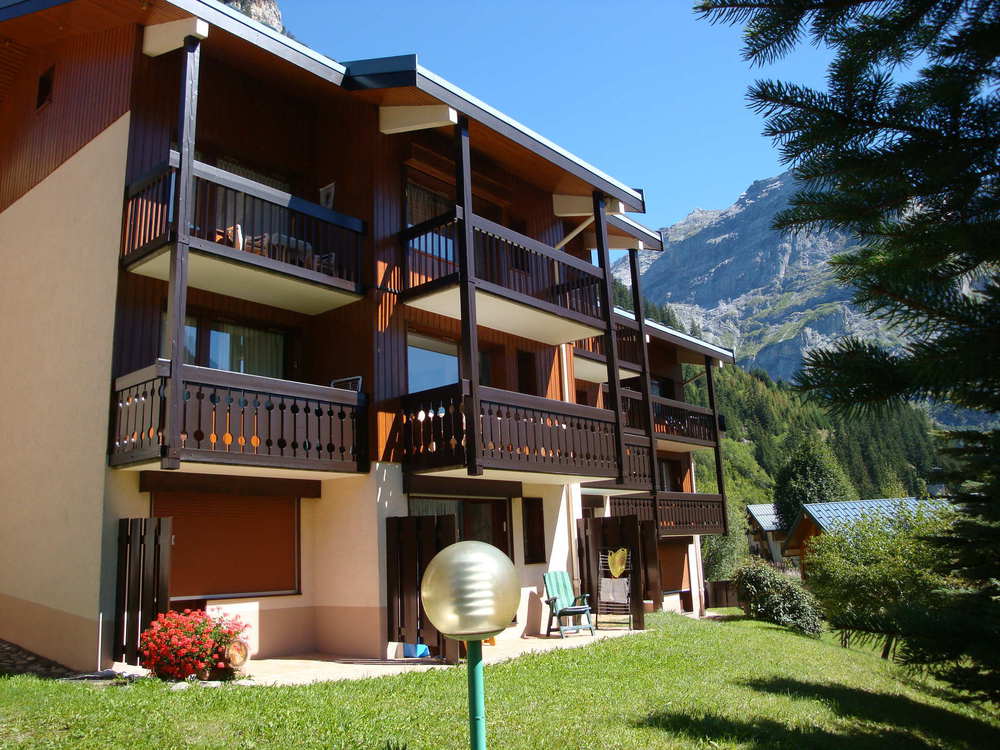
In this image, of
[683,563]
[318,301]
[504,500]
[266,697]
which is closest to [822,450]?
[683,563]

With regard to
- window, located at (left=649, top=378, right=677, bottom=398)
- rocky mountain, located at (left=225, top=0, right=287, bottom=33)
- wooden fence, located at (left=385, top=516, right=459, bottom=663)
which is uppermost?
rocky mountain, located at (left=225, top=0, right=287, bottom=33)

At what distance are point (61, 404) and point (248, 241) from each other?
3467 millimetres

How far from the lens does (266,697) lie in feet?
25.3

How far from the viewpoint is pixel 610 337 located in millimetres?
14758

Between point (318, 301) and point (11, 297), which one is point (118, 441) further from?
point (11, 297)

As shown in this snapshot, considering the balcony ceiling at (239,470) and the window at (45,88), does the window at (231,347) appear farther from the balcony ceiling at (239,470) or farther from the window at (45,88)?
the window at (45,88)

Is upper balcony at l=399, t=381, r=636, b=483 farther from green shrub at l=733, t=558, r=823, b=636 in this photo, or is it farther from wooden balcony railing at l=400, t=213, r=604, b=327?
green shrub at l=733, t=558, r=823, b=636

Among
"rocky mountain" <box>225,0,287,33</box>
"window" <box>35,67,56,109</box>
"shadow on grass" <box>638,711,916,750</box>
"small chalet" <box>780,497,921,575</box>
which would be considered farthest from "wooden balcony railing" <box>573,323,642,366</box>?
"rocky mountain" <box>225,0,287,33</box>

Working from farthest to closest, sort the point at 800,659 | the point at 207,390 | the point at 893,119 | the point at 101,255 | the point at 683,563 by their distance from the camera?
the point at 683,563
the point at 800,659
the point at 101,255
the point at 207,390
the point at 893,119

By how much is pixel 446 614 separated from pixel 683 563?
21.2 metres

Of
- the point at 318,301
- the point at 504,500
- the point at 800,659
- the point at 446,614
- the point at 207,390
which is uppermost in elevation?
the point at 318,301

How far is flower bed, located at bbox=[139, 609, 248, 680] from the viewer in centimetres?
889

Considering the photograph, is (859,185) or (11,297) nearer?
(859,185)

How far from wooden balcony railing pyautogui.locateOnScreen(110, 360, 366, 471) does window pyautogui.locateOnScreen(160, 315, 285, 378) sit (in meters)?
1.60
